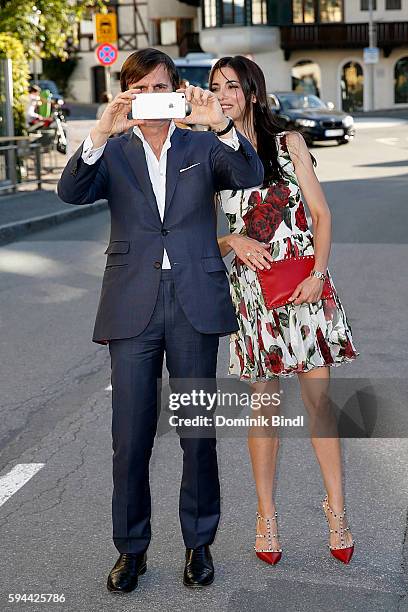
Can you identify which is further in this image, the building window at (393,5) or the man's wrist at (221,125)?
the building window at (393,5)

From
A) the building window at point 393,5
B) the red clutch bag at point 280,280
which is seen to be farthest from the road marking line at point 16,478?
the building window at point 393,5

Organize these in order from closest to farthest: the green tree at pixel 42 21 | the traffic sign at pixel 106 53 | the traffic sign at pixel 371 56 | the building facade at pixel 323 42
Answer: the green tree at pixel 42 21 < the traffic sign at pixel 106 53 < the traffic sign at pixel 371 56 < the building facade at pixel 323 42

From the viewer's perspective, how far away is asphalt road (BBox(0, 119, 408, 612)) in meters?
4.23

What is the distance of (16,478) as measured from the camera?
5742 millimetres

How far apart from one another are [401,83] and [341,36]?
13.5 feet

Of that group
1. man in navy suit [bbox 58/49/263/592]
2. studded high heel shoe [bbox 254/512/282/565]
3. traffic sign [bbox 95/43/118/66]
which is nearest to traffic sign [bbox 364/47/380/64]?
traffic sign [bbox 95/43/118/66]

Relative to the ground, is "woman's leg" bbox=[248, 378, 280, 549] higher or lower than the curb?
higher

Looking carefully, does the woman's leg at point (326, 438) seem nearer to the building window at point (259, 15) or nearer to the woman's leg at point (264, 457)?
the woman's leg at point (264, 457)

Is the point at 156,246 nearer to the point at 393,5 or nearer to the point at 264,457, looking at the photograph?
the point at 264,457

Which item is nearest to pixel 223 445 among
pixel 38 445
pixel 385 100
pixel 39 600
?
pixel 38 445

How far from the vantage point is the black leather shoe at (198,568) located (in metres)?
4.28

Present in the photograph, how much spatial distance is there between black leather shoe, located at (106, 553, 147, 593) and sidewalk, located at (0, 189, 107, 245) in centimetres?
1188

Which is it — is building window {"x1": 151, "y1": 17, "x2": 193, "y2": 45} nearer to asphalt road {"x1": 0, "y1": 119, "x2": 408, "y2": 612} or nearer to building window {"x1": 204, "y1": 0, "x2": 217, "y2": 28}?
building window {"x1": 204, "y1": 0, "x2": 217, "y2": 28}

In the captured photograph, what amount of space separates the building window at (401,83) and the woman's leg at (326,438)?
61888 millimetres
